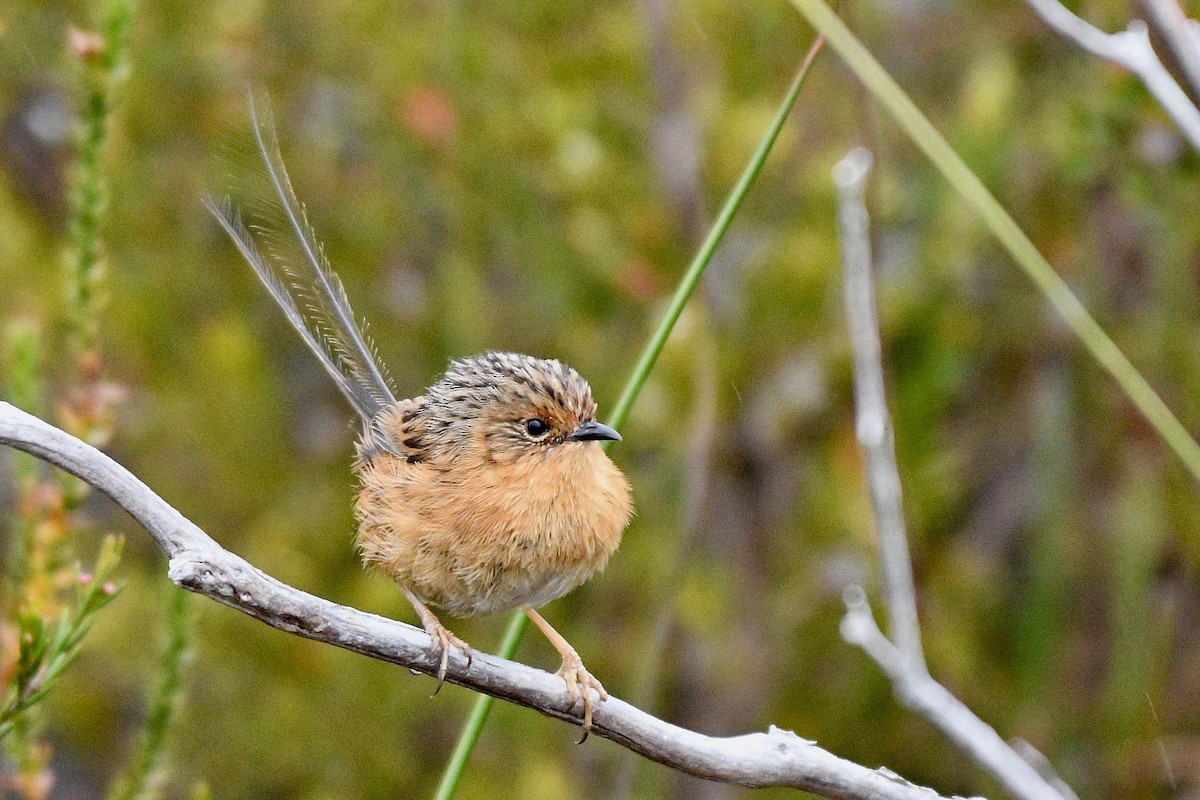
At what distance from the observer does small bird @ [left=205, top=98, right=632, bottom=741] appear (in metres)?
3.12

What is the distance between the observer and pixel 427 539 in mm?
3148

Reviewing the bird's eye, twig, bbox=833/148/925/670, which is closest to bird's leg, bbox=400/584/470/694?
the bird's eye

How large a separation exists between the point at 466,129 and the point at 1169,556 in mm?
3637

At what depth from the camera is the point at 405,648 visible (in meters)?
2.39

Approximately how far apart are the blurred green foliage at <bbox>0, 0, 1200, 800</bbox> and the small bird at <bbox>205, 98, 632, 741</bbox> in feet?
5.01

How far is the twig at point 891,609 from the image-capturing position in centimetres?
260

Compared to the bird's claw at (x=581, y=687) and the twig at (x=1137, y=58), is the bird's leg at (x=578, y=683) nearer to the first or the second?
the bird's claw at (x=581, y=687)

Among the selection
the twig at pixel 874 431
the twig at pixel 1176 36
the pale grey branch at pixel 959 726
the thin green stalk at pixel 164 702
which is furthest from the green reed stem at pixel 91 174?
the twig at pixel 1176 36

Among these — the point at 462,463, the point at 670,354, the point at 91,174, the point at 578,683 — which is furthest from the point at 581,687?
the point at 670,354

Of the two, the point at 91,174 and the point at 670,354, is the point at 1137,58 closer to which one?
the point at 91,174

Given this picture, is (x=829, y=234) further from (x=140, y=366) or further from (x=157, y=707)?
(x=157, y=707)

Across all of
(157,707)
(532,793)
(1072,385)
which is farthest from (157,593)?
(1072,385)

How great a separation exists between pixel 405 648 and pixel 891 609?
1130 mm

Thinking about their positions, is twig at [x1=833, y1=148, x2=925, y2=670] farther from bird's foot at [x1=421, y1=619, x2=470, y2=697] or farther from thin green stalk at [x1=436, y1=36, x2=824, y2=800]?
bird's foot at [x1=421, y1=619, x2=470, y2=697]
